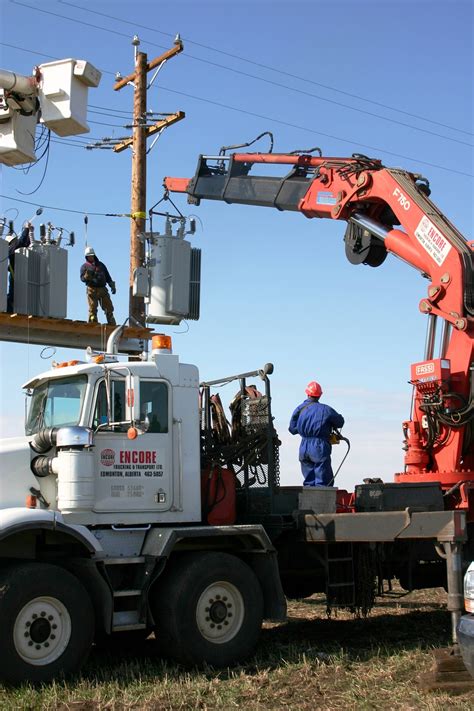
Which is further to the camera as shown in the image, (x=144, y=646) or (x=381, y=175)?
(x=381, y=175)

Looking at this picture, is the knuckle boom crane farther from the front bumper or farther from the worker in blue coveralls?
the front bumper

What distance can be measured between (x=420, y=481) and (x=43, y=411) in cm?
469

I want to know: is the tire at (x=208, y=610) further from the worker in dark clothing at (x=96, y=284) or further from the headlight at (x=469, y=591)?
the worker in dark clothing at (x=96, y=284)

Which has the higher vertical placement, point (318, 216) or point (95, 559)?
point (318, 216)

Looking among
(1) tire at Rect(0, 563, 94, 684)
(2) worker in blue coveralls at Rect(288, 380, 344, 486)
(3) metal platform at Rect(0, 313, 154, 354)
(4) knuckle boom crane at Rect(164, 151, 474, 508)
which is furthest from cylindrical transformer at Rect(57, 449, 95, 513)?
(3) metal platform at Rect(0, 313, 154, 354)

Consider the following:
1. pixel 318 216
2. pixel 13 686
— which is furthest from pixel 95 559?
pixel 318 216

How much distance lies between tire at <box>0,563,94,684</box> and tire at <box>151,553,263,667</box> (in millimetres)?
895

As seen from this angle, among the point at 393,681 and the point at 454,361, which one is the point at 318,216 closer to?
the point at 454,361

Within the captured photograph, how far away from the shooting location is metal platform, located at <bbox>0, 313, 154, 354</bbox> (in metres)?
14.6

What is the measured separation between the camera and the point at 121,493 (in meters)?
9.55

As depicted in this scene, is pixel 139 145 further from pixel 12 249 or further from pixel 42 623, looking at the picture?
pixel 42 623

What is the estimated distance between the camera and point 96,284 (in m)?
15.6

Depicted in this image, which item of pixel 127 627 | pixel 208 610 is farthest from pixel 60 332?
pixel 127 627

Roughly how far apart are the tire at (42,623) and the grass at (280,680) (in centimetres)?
19
